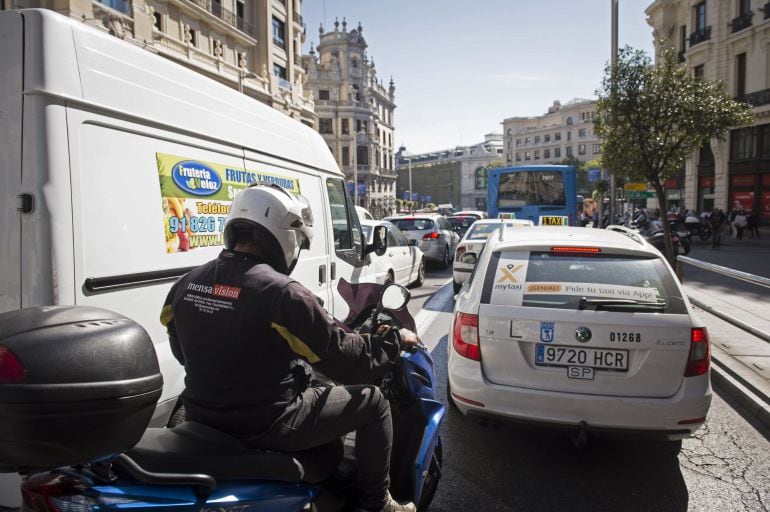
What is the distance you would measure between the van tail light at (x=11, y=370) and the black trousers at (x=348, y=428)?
801mm

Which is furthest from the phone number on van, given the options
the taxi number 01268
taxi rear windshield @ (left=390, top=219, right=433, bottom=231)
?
taxi rear windshield @ (left=390, top=219, right=433, bottom=231)

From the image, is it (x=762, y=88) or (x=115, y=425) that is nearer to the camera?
(x=115, y=425)

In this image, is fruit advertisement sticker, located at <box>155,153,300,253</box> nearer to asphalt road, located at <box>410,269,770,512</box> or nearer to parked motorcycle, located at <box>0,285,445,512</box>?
parked motorcycle, located at <box>0,285,445,512</box>

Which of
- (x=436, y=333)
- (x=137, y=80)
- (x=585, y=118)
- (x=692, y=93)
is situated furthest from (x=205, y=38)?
(x=585, y=118)

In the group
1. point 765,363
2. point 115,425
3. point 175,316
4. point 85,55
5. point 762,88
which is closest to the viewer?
point 115,425

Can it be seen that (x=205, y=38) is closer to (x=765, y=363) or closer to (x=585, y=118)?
(x=765, y=363)

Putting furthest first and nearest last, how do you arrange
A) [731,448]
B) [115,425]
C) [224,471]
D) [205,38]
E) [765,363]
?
[205,38] → [765,363] → [731,448] → [224,471] → [115,425]

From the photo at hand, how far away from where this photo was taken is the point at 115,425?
1.48 metres

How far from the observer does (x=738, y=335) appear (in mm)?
6656

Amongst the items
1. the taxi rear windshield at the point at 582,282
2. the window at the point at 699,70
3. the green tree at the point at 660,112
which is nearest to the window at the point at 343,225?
the taxi rear windshield at the point at 582,282

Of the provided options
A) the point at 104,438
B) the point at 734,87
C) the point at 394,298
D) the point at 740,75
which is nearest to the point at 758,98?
the point at 734,87

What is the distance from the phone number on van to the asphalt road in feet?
7.17

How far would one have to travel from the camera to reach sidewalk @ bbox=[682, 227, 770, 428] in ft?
15.3

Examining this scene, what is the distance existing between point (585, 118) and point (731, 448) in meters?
106
